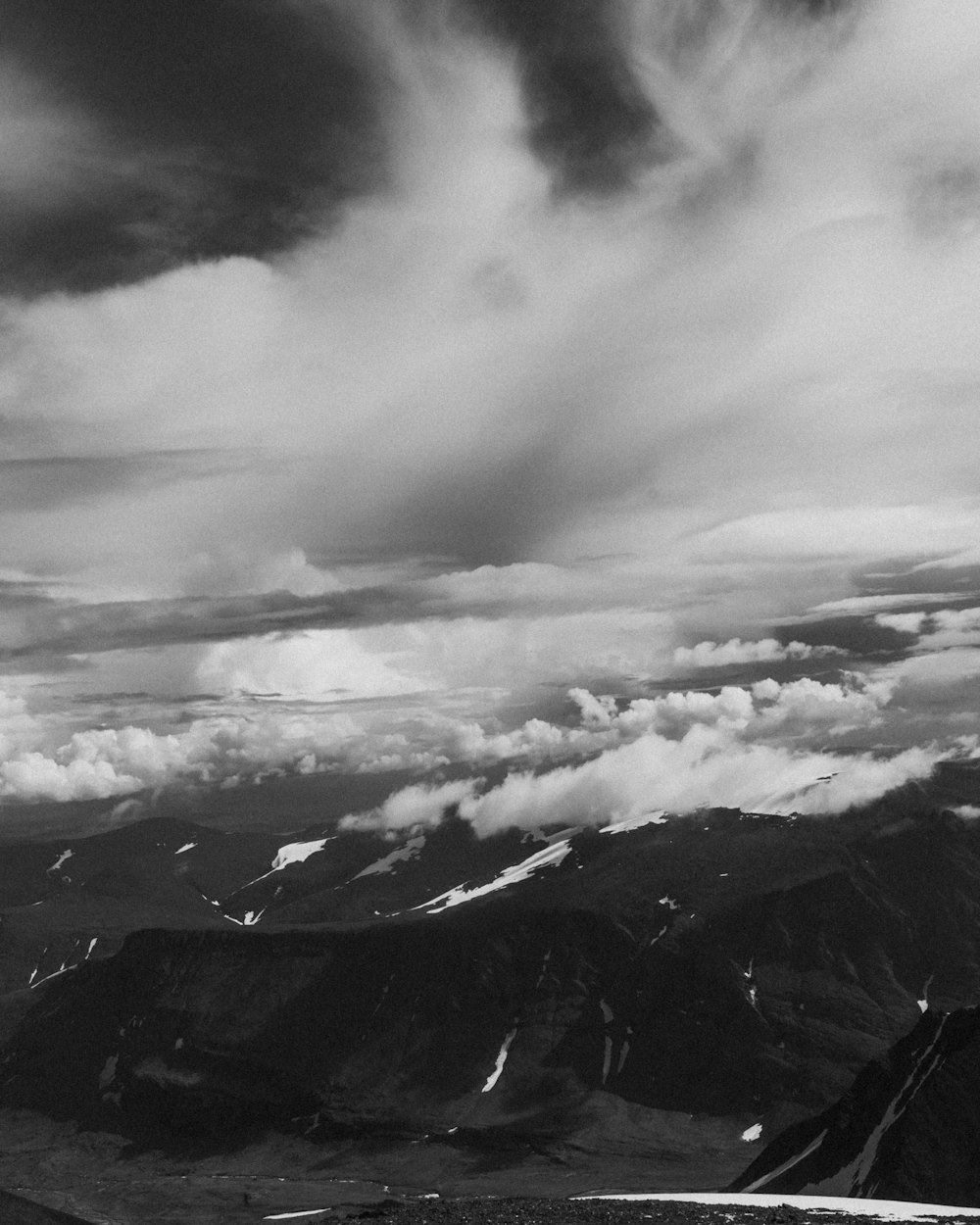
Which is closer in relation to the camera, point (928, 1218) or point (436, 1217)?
point (928, 1218)

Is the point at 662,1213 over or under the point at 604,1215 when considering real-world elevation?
under

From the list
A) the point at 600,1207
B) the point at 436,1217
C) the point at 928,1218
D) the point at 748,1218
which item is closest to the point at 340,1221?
the point at 436,1217

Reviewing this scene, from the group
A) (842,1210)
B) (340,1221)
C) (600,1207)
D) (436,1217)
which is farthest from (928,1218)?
(340,1221)

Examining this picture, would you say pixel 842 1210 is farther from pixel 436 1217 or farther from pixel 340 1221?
pixel 340 1221

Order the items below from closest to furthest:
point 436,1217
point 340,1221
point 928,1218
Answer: point 928,1218
point 436,1217
point 340,1221

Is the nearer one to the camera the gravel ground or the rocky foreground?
the gravel ground

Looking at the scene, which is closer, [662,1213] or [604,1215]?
[604,1215]

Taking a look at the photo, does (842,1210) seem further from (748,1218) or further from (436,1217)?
(436,1217)

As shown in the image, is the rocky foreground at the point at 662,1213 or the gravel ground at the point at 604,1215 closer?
the gravel ground at the point at 604,1215

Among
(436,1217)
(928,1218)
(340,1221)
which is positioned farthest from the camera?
(340,1221)
